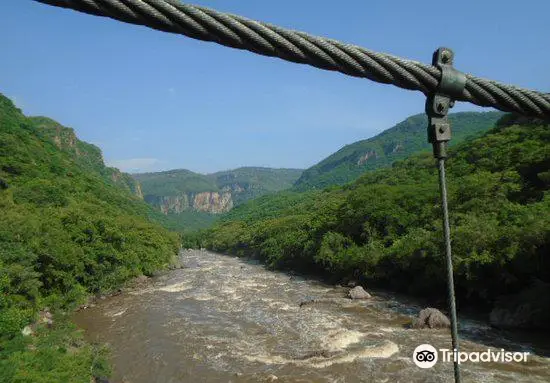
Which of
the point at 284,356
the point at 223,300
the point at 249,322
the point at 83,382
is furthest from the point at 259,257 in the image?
the point at 83,382

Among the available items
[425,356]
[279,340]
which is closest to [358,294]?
[279,340]

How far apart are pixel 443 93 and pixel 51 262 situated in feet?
95.7

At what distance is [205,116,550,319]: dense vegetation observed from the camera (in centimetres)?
2220

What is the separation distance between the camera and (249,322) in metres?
22.2

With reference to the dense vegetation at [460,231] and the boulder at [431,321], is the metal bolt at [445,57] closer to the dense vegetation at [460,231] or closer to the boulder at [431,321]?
the boulder at [431,321]

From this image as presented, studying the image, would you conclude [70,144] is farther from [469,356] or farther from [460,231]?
[469,356]

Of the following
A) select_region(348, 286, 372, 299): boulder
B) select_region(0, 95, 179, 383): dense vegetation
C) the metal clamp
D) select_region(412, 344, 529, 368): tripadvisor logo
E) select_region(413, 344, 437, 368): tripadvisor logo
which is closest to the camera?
the metal clamp

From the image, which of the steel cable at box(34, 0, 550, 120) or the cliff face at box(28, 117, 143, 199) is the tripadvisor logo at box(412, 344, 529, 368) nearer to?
the steel cable at box(34, 0, 550, 120)

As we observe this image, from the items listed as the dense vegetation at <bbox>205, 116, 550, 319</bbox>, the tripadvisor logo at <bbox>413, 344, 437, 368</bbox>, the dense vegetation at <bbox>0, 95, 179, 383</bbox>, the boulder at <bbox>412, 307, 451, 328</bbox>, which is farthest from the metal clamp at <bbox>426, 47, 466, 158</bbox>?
the dense vegetation at <bbox>205, 116, 550, 319</bbox>

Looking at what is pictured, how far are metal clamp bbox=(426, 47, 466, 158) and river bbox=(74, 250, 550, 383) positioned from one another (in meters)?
14.5

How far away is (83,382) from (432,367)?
39.1 feet

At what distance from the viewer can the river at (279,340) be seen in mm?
14961

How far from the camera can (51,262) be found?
26266mm

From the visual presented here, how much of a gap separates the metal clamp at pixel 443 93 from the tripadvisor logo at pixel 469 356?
15.1m
